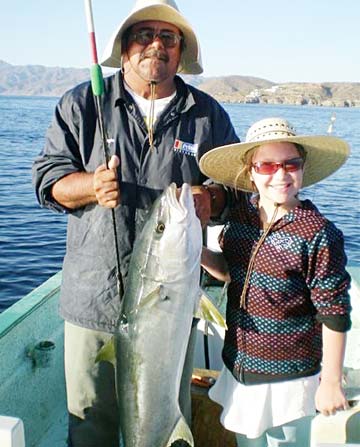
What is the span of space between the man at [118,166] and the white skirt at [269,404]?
51 centimetres

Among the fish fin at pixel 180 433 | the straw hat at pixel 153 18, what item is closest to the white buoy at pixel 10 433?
the fish fin at pixel 180 433

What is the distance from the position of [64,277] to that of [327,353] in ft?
5.28

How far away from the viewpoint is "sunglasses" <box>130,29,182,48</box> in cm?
346

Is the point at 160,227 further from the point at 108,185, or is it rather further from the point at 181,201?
the point at 108,185

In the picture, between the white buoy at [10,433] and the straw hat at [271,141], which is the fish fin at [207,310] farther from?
the white buoy at [10,433]

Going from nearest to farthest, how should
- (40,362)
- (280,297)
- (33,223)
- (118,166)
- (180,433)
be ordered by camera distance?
(280,297) → (180,433) → (118,166) → (40,362) → (33,223)

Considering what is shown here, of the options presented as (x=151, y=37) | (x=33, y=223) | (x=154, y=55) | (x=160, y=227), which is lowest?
(x=33, y=223)

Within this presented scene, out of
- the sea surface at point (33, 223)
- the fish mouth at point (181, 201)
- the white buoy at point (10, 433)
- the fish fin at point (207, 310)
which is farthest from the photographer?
the sea surface at point (33, 223)

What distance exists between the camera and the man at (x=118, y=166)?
3412 millimetres

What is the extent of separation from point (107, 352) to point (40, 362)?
151 cm

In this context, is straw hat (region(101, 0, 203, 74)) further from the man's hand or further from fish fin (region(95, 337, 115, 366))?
fish fin (region(95, 337, 115, 366))

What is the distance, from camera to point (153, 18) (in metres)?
3.45

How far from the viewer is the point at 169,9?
342 cm

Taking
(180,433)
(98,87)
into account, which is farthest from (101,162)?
(180,433)
